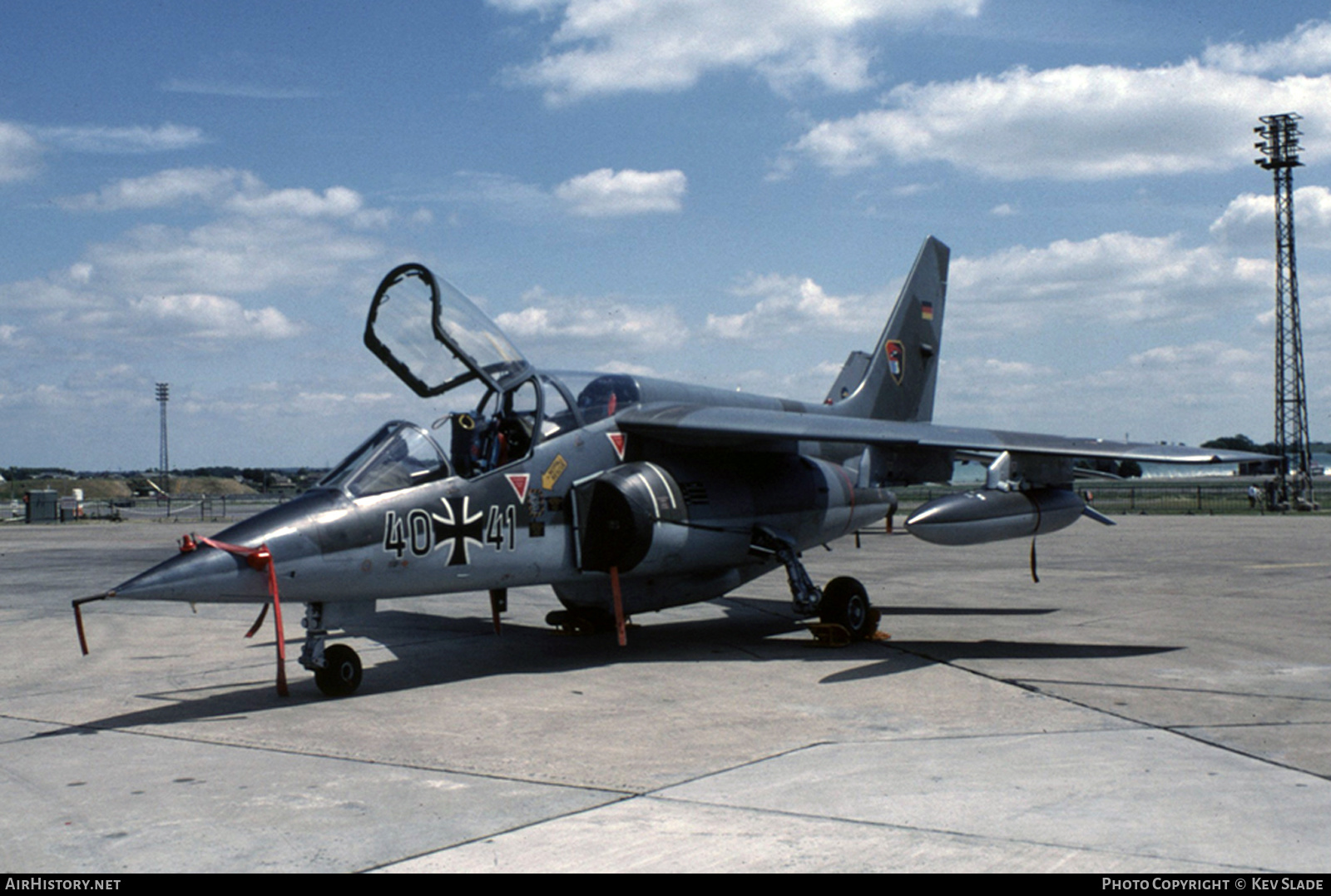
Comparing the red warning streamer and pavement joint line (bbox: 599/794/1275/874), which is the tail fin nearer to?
the red warning streamer

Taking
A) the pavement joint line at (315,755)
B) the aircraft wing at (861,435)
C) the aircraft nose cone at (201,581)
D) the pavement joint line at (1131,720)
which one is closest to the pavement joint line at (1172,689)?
the pavement joint line at (1131,720)

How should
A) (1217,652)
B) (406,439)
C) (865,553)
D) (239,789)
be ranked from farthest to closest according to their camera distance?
1. (865,553)
2. (1217,652)
3. (406,439)
4. (239,789)

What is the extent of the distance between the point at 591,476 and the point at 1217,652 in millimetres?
6131

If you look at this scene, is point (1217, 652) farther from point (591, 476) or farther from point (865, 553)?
point (865, 553)

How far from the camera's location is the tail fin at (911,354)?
15.6m

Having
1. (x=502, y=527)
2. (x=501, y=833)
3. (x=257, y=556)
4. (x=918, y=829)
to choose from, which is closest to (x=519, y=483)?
(x=502, y=527)

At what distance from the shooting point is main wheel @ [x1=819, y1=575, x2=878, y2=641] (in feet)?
37.3

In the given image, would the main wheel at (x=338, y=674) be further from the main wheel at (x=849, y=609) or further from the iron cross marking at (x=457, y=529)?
the main wheel at (x=849, y=609)

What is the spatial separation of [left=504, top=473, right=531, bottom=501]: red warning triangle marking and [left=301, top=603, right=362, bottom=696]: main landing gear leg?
199 cm

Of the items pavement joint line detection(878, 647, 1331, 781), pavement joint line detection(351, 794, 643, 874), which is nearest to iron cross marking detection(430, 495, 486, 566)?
pavement joint line detection(351, 794, 643, 874)

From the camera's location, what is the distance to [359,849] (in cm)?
474

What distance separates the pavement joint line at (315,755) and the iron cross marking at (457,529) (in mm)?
2446

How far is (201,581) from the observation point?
755 centimetres
